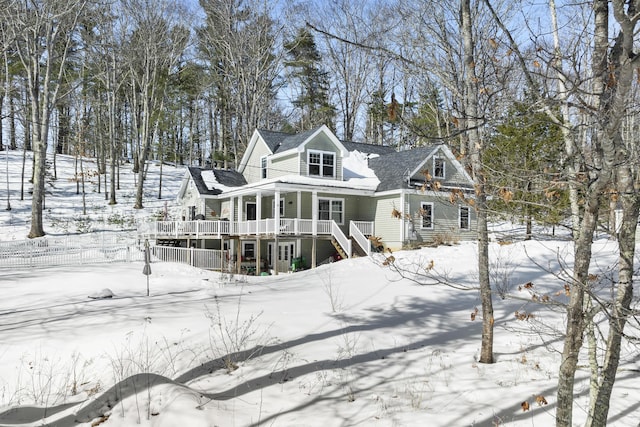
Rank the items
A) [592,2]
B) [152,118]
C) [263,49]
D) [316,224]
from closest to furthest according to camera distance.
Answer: [592,2] < [316,224] < [263,49] < [152,118]

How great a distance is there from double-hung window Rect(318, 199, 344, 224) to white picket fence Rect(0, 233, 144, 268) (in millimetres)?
9464

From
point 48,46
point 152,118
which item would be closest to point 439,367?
point 48,46

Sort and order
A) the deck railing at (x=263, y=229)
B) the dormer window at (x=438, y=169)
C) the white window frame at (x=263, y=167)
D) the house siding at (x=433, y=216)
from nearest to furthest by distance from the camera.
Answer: the deck railing at (x=263, y=229) < the house siding at (x=433, y=216) < the dormer window at (x=438, y=169) < the white window frame at (x=263, y=167)

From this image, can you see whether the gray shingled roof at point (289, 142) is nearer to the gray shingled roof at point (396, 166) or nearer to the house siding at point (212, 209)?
the gray shingled roof at point (396, 166)

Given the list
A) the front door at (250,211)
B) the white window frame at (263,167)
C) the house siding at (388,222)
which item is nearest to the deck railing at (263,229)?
the house siding at (388,222)

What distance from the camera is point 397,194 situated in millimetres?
23594

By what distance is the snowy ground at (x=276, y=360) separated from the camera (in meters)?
5.29

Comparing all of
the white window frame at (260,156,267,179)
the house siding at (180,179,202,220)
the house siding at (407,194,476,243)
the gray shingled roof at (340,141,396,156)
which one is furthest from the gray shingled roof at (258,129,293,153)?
the house siding at (407,194,476,243)

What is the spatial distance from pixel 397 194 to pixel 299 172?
5.48 meters

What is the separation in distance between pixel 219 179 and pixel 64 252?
10671mm

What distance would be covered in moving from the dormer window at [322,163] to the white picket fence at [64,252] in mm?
9918

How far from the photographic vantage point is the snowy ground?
5.29 m

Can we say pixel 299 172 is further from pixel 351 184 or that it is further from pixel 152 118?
pixel 152 118

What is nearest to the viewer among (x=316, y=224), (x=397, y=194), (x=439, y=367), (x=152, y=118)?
(x=439, y=367)
